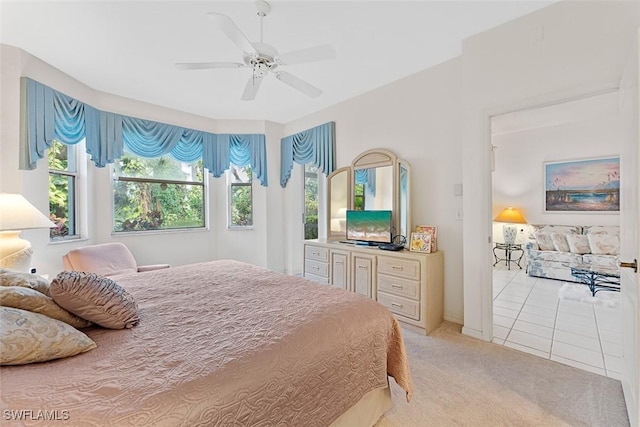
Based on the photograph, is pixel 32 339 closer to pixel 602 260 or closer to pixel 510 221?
pixel 602 260

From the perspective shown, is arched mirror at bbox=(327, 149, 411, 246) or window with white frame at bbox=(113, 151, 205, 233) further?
window with white frame at bbox=(113, 151, 205, 233)

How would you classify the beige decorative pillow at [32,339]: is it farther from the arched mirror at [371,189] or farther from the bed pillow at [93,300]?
the arched mirror at [371,189]

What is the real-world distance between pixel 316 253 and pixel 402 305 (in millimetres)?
1349

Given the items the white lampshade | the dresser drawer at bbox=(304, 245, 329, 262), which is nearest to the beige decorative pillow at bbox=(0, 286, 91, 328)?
the white lampshade

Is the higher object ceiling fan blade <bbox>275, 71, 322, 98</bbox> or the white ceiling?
the white ceiling

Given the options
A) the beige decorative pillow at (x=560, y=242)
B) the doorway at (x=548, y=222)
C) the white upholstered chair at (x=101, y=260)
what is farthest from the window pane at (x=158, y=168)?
the beige decorative pillow at (x=560, y=242)

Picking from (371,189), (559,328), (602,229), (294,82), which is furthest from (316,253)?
(602,229)

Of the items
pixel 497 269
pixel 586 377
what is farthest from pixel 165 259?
pixel 497 269

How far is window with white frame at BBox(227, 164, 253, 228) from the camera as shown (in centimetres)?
492

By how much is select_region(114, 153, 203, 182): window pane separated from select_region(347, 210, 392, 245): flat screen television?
8.94 feet

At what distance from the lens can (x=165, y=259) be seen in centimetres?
427

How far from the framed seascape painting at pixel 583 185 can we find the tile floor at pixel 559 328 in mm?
1720

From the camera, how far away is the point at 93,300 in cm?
124

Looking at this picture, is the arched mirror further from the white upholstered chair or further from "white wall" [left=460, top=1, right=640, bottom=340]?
the white upholstered chair
